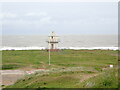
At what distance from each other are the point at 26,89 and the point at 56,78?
10.5 ft

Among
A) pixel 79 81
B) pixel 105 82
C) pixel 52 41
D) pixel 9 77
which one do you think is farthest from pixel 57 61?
pixel 105 82

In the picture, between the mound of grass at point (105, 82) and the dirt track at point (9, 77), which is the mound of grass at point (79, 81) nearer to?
the mound of grass at point (105, 82)

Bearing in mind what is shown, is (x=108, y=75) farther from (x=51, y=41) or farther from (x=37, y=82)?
(x=51, y=41)

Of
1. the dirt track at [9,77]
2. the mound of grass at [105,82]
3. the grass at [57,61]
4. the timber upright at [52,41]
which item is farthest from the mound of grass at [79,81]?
the timber upright at [52,41]

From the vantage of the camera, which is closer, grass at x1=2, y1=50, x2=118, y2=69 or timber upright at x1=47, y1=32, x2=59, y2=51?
grass at x1=2, y1=50, x2=118, y2=69

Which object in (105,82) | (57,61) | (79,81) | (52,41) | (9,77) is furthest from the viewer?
(52,41)

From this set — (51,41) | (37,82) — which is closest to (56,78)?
(37,82)

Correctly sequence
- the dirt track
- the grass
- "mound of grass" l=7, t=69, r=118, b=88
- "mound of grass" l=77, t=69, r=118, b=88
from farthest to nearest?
1. the grass
2. the dirt track
3. "mound of grass" l=7, t=69, r=118, b=88
4. "mound of grass" l=77, t=69, r=118, b=88

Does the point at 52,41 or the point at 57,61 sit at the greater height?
the point at 52,41

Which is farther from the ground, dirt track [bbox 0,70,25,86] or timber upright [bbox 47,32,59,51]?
timber upright [bbox 47,32,59,51]

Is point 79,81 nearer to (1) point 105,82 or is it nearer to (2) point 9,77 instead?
(1) point 105,82

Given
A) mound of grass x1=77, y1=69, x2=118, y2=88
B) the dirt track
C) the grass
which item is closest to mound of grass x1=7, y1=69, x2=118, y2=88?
mound of grass x1=77, y1=69, x2=118, y2=88

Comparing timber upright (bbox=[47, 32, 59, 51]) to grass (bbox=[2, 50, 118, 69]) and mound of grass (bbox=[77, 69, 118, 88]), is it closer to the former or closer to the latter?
grass (bbox=[2, 50, 118, 69])

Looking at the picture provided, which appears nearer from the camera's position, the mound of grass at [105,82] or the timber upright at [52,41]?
the mound of grass at [105,82]
